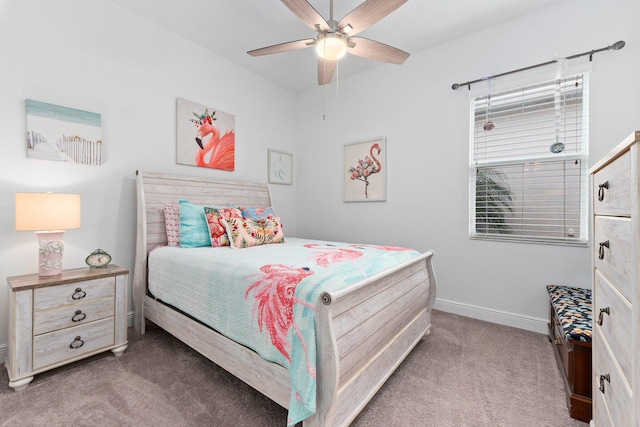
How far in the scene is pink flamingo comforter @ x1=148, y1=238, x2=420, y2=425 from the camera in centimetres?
118

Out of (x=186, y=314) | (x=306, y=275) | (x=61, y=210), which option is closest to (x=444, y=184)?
(x=306, y=275)

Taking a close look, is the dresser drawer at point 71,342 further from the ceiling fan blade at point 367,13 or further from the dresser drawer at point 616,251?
the dresser drawer at point 616,251

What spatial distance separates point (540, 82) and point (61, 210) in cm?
388

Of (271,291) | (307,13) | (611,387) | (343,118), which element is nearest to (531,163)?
(611,387)

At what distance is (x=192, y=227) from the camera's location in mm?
2479

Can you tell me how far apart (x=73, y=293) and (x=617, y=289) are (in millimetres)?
2817

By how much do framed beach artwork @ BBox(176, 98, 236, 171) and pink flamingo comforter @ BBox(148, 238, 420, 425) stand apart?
125 cm

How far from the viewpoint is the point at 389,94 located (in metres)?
3.32

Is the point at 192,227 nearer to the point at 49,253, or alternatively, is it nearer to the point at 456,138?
the point at 49,253

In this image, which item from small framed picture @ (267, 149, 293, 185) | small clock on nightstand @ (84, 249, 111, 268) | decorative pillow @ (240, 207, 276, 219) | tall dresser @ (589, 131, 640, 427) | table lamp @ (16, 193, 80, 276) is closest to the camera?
tall dresser @ (589, 131, 640, 427)

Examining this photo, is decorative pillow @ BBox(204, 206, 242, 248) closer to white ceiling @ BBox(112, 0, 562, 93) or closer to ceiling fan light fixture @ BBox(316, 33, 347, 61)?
ceiling fan light fixture @ BBox(316, 33, 347, 61)

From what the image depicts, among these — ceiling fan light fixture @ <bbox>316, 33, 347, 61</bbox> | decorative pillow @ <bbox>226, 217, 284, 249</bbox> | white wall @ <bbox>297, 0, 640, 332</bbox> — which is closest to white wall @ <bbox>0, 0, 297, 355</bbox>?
decorative pillow @ <bbox>226, 217, 284, 249</bbox>

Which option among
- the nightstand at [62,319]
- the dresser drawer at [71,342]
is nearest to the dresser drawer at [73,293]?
the nightstand at [62,319]

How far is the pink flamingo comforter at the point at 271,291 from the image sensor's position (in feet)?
3.86
